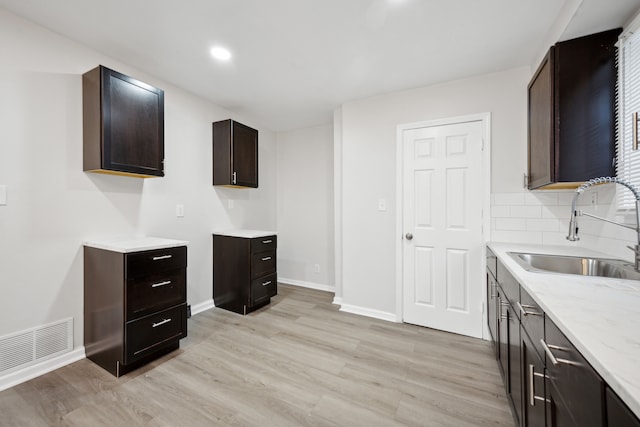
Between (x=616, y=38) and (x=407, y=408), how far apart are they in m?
2.55

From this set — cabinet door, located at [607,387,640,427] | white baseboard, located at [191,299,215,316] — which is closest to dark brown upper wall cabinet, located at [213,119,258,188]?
white baseboard, located at [191,299,215,316]

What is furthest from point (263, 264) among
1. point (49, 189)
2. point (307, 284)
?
point (49, 189)

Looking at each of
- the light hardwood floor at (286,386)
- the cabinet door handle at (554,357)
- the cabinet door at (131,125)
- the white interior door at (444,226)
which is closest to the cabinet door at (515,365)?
the light hardwood floor at (286,386)

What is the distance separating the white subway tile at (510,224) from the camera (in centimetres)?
224

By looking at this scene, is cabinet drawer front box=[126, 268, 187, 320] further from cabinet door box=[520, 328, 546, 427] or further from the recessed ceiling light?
cabinet door box=[520, 328, 546, 427]

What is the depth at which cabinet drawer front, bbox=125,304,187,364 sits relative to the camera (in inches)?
70.6

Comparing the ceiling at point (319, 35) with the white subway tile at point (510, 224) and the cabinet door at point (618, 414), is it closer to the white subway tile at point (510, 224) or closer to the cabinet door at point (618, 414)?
the white subway tile at point (510, 224)

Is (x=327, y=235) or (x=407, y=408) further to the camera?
(x=327, y=235)

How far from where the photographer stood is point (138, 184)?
2.38m

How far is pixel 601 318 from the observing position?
743mm

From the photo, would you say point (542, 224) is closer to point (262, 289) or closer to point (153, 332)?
point (262, 289)

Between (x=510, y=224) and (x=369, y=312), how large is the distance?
1.64m

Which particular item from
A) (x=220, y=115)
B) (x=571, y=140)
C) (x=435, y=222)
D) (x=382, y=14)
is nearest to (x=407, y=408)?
(x=435, y=222)

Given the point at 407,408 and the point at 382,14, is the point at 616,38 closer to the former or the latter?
the point at 382,14
